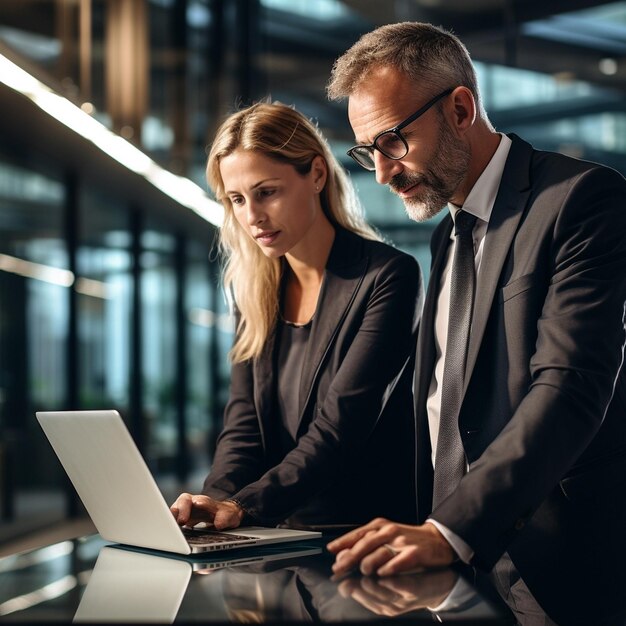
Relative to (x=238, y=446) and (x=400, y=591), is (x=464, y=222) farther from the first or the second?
(x=400, y=591)

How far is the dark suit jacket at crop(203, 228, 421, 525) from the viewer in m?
2.27

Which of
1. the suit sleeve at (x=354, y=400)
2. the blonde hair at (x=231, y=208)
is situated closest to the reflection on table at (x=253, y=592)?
the suit sleeve at (x=354, y=400)

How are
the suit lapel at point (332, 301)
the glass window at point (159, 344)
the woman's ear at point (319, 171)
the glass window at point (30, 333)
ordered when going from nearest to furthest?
the suit lapel at point (332, 301), the woman's ear at point (319, 171), the glass window at point (30, 333), the glass window at point (159, 344)

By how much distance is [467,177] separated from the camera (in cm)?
213

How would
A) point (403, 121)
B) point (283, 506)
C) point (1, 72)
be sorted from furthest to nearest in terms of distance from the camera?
1. point (1, 72)
2. point (283, 506)
3. point (403, 121)

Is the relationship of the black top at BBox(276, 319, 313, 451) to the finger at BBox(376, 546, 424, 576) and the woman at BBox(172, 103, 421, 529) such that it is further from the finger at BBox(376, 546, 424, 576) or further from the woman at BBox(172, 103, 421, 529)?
the finger at BBox(376, 546, 424, 576)

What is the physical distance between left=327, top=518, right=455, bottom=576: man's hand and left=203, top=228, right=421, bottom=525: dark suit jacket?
694 mm

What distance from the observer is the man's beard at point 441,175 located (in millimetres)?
2074

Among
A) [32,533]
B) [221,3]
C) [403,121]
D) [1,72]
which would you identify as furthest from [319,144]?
[221,3]

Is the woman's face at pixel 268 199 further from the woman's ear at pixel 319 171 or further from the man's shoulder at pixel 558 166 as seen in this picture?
the man's shoulder at pixel 558 166

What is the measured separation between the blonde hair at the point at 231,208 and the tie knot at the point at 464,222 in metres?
0.53

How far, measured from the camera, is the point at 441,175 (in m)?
2.08

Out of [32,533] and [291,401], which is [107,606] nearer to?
[291,401]

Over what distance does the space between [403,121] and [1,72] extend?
3.73 metres
